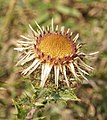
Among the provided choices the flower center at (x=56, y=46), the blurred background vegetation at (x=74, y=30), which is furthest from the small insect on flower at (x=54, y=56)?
the blurred background vegetation at (x=74, y=30)

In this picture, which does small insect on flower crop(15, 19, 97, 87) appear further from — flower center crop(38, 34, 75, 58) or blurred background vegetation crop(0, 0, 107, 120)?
blurred background vegetation crop(0, 0, 107, 120)

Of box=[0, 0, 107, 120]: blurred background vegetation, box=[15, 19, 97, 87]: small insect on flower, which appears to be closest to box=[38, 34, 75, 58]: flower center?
box=[15, 19, 97, 87]: small insect on flower

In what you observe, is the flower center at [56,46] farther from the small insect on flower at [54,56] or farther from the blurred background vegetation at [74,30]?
the blurred background vegetation at [74,30]

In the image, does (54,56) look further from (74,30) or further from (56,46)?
(74,30)

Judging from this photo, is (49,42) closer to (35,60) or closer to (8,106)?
(35,60)

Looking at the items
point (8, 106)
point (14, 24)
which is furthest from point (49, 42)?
point (14, 24)

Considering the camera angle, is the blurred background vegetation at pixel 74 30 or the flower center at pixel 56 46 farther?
the blurred background vegetation at pixel 74 30
